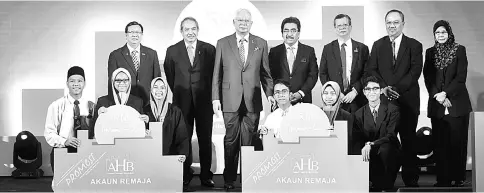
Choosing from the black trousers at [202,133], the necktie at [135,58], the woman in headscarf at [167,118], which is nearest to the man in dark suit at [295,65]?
the black trousers at [202,133]

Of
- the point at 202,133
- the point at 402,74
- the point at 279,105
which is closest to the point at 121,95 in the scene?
the point at 202,133

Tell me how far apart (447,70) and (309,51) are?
4.02ft

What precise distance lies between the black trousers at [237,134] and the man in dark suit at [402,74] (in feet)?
3.77

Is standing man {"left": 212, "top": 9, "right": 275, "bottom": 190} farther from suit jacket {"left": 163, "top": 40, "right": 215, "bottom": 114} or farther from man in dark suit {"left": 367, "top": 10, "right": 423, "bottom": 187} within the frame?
man in dark suit {"left": 367, "top": 10, "right": 423, "bottom": 187}

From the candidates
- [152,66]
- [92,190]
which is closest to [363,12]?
[152,66]

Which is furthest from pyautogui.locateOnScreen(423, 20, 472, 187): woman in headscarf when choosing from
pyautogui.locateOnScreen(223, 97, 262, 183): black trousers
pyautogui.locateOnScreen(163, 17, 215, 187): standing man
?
pyautogui.locateOnScreen(163, 17, 215, 187): standing man

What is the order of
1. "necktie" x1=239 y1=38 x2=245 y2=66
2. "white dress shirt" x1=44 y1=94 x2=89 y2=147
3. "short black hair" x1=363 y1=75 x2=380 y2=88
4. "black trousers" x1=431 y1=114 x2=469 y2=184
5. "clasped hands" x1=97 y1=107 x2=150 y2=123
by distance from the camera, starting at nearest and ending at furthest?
1. "clasped hands" x1=97 y1=107 x2=150 y2=123
2. "white dress shirt" x1=44 y1=94 x2=89 y2=147
3. "short black hair" x1=363 y1=75 x2=380 y2=88
4. "necktie" x1=239 y1=38 x2=245 y2=66
5. "black trousers" x1=431 y1=114 x2=469 y2=184

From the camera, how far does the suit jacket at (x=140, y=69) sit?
653 cm

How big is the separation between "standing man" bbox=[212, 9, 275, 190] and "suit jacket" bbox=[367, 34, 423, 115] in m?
0.98

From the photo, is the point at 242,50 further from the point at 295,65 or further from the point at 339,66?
the point at 339,66

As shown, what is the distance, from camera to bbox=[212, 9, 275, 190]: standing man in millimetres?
6441

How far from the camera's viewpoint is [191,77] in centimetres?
653

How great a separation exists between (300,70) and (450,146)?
1.51 m

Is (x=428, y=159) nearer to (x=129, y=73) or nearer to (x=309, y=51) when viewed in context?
(x=309, y=51)
